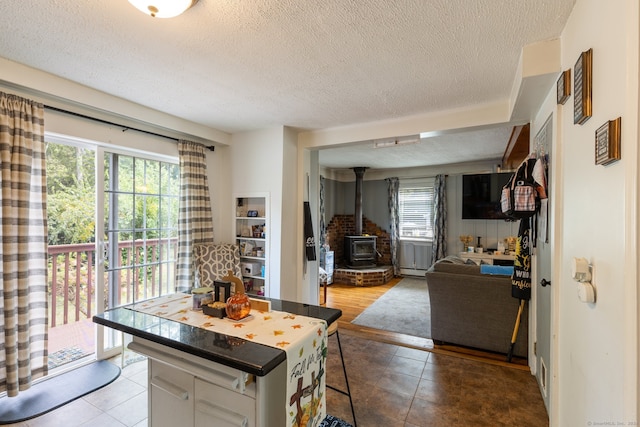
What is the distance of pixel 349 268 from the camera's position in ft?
21.0

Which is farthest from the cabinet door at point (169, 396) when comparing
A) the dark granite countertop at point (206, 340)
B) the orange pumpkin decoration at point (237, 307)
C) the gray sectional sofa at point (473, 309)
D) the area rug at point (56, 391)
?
the gray sectional sofa at point (473, 309)

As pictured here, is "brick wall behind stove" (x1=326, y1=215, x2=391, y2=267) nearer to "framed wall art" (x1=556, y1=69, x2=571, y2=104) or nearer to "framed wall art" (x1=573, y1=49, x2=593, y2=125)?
"framed wall art" (x1=556, y1=69, x2=571, y2=104)

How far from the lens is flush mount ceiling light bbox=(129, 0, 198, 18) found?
1.33 m

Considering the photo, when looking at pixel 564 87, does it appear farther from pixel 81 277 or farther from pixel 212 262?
pixel 81 277

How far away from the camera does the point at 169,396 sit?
1.49 m

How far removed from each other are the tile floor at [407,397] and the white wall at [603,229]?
0.64 meters

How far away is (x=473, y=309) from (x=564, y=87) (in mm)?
2239

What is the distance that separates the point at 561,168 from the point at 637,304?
113 centimetres

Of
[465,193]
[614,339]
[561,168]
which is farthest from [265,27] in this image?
[465,193]

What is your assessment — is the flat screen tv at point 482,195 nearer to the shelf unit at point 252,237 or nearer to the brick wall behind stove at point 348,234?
the brick wall behind stove at point 348,234

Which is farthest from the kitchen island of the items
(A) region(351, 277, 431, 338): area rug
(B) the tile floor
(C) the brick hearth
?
(C) the brick hearth

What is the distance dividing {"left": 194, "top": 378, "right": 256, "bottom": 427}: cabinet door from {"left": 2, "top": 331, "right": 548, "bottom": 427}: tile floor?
1.00 meters

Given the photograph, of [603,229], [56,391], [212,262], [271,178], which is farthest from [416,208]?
[56,391]

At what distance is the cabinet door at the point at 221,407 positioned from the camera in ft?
4.01
